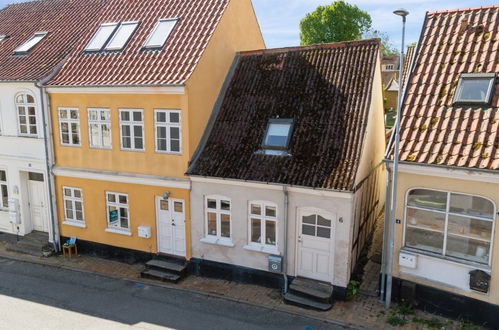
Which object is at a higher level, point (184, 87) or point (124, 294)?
point (184, 87)

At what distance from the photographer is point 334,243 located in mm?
10656

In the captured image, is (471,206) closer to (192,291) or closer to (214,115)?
(192,291)

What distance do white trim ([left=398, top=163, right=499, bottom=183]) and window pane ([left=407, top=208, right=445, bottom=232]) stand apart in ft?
3.37

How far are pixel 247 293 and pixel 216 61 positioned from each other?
24.1 ft

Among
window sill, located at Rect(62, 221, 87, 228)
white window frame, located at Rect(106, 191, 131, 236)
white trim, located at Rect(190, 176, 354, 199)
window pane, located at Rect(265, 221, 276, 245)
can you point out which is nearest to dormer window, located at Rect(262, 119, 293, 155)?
white trim, located at Rect(190, 176, 354, 199)

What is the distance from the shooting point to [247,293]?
11477 mm

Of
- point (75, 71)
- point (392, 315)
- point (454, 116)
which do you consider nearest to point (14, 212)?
point (75, 71)

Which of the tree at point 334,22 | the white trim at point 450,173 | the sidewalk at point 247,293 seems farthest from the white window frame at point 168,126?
the tree at point 334,22

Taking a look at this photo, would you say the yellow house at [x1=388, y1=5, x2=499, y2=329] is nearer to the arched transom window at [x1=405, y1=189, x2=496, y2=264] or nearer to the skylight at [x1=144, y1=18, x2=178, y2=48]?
the arched transom window at [x1=405, y1=189, x2=496, y2=264]

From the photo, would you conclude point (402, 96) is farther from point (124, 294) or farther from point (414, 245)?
point (124, 294)

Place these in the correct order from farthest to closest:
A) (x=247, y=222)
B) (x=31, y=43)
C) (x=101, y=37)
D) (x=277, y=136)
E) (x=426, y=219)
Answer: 1. (x=31, y=43)
2. (x=101, y=37)
3. (x=277, y=136)
4. (x=247, y=222)
5. (x=426, y=219)

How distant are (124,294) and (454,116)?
10.1 m

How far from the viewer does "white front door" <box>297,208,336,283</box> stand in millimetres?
10781

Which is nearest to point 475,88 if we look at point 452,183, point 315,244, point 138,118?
point 452,183
